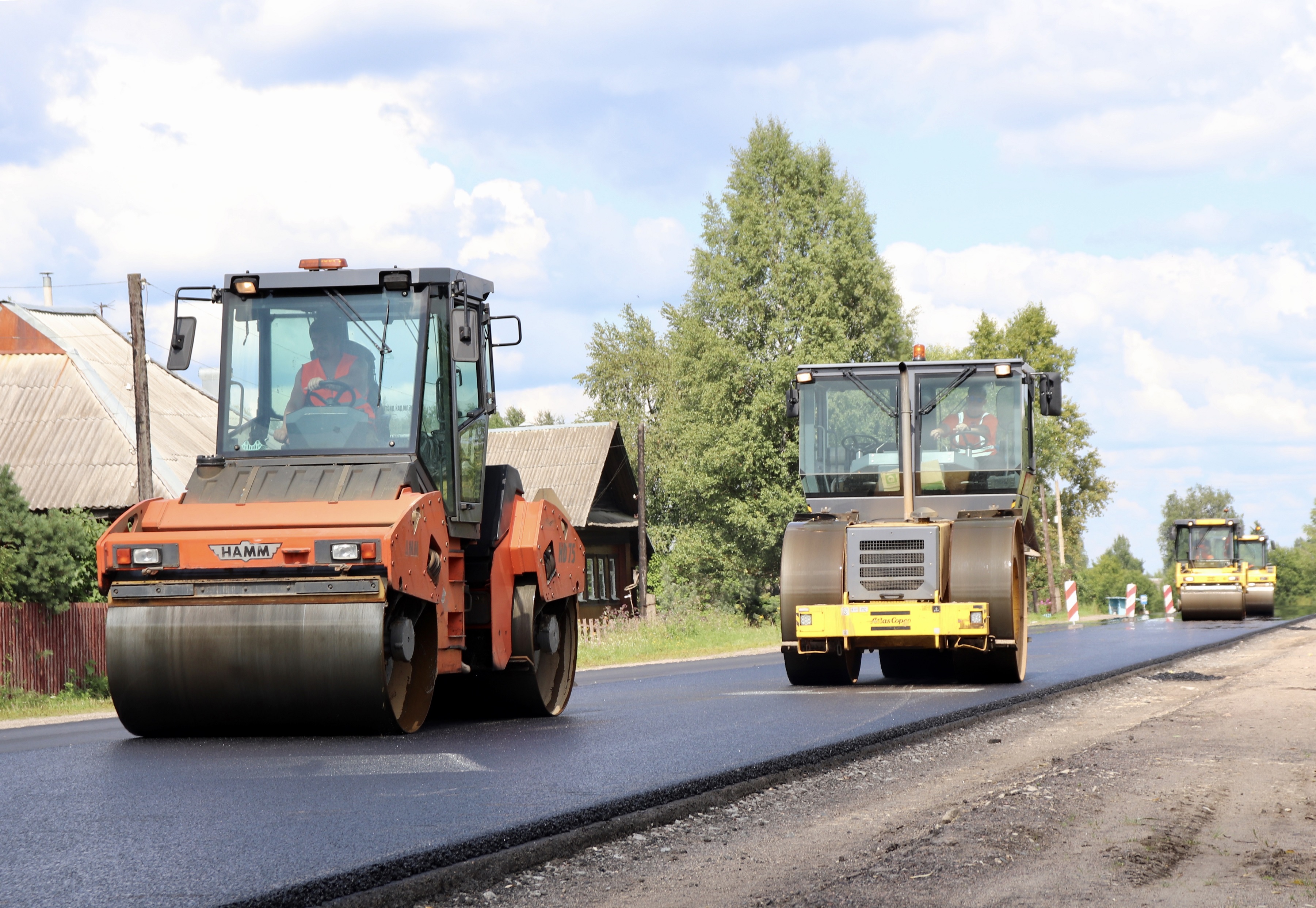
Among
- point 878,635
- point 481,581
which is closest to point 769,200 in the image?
point 878,635

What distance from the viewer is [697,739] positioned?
347 inches

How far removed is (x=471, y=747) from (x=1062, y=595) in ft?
199

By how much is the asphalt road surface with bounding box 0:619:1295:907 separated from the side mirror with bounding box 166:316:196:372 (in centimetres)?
254

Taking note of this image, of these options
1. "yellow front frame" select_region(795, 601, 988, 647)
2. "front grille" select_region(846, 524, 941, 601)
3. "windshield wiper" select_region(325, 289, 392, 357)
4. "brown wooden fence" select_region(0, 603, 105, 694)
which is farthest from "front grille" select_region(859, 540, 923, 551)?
"brown wooden fence" select_region(0, 603, 105, 694)

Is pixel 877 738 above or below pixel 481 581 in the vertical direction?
below

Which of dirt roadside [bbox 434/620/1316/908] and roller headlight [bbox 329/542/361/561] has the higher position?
roller headlight [bbox 329/542/361/561]

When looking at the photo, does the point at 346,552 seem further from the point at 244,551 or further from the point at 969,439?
the point at 969,439

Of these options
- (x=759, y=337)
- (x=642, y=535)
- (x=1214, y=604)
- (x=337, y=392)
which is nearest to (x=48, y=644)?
(x=337, y=392)

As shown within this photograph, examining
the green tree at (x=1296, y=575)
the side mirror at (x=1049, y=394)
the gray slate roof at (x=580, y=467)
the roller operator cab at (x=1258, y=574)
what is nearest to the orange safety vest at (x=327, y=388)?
the side mirror at (x=1049, y=394)

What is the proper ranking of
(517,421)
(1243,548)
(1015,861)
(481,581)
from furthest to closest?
(517,421) → (1243,548) → (481,581) → (1015,861)

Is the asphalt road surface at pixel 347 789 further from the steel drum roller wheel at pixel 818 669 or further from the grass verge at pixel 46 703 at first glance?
the grass verge at pixel 46 703

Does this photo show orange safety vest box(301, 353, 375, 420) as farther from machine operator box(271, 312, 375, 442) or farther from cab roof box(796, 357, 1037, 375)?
cab roof box(796, 357, 1037, 375)

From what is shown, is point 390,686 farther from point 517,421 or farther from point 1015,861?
point 517,421

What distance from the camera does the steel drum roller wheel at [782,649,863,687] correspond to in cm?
1388
